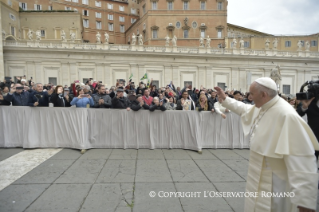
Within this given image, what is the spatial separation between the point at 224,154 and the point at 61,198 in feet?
17.1

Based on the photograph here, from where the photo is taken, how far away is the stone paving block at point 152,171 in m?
4.94

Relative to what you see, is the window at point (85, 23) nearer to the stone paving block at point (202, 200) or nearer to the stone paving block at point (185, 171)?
the stone paving block at point (185, 171)

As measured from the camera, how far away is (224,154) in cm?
732

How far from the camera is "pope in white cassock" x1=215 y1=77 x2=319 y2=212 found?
215 centimetres

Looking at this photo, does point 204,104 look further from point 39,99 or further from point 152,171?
point 39,99

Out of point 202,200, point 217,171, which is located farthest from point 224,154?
point 202,200

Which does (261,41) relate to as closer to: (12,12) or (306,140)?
(12,12)

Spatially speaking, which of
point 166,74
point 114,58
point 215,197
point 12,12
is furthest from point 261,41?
point 215,197

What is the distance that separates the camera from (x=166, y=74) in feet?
110

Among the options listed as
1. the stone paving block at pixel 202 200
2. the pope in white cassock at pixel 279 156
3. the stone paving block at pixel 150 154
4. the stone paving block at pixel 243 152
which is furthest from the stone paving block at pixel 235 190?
the stone paving block at pixel 243 152

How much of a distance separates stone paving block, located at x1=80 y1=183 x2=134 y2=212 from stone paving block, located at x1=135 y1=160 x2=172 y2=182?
1.63ft

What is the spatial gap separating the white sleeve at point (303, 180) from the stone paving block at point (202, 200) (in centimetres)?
185

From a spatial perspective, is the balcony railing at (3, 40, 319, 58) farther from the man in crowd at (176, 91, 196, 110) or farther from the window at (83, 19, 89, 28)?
the window at (83, 19, 89, 28)

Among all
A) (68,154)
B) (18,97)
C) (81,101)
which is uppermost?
(18,97)
